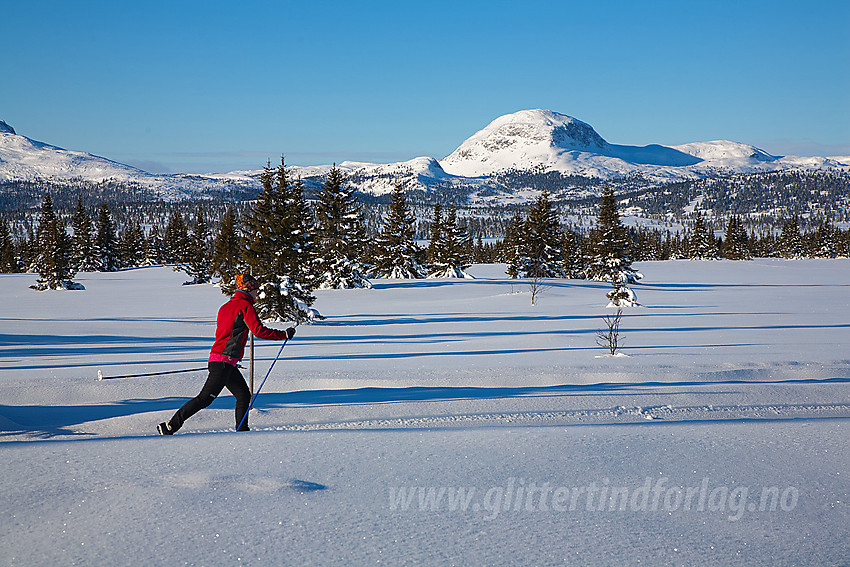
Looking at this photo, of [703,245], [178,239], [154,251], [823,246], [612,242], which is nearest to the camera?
[612,242]

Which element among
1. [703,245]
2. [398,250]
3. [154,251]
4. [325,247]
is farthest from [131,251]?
[703,245]

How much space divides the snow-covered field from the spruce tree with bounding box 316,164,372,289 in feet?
80.5

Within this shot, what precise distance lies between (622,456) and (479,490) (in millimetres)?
1334

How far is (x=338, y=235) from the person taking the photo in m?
37.4

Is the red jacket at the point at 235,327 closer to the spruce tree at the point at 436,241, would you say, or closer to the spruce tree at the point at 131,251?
the spruce tree at the point at 436,241

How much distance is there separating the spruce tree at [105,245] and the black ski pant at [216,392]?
6992cm

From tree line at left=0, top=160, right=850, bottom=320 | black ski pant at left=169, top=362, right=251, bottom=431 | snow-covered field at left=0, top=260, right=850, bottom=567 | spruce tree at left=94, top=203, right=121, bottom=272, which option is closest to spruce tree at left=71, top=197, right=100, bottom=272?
tree line at left=0, top=160, right=850, bottom=320

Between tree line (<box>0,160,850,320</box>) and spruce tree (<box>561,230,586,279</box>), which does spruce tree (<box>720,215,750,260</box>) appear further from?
spruce tree (<box>561,230,586,279</box>)

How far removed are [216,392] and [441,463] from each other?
9.43ft

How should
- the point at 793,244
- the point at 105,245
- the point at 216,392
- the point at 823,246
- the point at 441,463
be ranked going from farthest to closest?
the point at 823,246 → the point at 793,244 → the point at 105,245 → the point at 216,392 → the point at 441,463

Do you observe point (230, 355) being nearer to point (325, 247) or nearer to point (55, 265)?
point (325, 247)

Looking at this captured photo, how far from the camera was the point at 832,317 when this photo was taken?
2219cm

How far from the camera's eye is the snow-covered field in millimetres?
2924

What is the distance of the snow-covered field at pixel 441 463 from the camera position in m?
2.92
